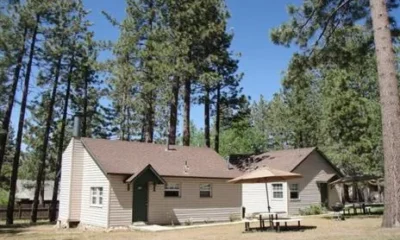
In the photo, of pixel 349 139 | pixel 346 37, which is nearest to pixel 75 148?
pixel 346 37

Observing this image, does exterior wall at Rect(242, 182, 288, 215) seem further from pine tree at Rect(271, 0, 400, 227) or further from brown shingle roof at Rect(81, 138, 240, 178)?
pine tree at Rect(271, 0, 400, 227)

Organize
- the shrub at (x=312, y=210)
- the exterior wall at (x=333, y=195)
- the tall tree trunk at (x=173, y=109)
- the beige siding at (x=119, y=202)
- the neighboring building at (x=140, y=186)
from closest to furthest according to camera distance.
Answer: the beige siding at (x=119, y=202), the neighboring building at (x=140, y=186), the shrub at (x=312, y=210), the tall tree trunk at (x=173, y=109), the exterior wall at (x=333, y=195)

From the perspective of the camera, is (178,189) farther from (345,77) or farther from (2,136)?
(345,77)

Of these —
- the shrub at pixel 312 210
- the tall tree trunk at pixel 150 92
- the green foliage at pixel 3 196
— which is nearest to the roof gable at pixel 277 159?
the shrub at pixel 312 210

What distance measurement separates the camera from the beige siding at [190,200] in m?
22.4

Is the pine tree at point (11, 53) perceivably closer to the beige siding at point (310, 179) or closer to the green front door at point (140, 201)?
the green front door at point (140, 201)

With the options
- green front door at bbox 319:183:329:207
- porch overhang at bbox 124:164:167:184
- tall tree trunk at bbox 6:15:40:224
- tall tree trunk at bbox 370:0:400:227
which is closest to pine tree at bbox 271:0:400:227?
tall tree trunk at bbox 370:0:400:227

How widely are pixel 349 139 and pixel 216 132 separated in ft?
33.6

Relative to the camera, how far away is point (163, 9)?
100.0 feet

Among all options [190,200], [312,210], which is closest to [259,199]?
[312,210]

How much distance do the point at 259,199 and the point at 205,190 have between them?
23.8 feet

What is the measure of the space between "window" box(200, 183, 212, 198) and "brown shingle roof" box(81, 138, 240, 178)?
64 centimetres

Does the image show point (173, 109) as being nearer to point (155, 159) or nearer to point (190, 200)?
point (155, 159)

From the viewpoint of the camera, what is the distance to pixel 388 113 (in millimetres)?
13273
